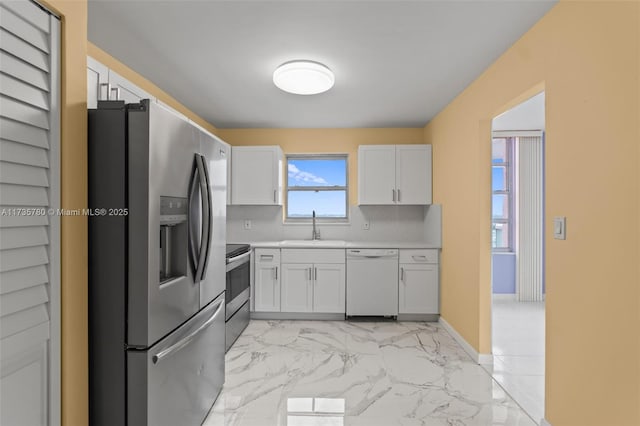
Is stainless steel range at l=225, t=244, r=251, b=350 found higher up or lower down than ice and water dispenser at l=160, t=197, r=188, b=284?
lower down

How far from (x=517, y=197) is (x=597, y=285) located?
3758 millimetres

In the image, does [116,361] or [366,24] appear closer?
[116,361]

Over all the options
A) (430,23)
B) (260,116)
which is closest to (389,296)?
(260,116)

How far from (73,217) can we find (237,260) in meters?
2.09

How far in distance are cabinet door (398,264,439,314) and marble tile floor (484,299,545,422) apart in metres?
0.72

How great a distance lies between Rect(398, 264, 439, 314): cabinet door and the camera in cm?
391

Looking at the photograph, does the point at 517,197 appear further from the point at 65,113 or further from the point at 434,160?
the point at 65,113

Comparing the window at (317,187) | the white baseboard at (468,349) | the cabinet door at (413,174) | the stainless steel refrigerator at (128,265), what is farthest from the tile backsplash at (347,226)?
the stainless steel refrigerator at (128,265)

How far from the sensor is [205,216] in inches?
71.9

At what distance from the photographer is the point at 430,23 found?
2.02 m

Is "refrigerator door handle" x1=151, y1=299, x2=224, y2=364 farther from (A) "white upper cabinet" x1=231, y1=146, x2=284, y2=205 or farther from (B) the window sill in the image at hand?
(B) the window sill

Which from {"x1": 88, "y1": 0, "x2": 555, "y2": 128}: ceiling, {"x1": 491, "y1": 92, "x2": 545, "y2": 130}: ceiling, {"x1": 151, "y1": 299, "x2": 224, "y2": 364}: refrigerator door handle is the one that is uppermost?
{"x1": 491, "y1": 92, "x2": 545, "y2": 130}: ceiling

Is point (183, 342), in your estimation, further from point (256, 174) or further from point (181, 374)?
point (256, 174)

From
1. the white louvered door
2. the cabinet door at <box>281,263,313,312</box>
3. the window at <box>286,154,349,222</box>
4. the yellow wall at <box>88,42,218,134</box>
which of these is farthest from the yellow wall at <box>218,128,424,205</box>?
the white louvered door
